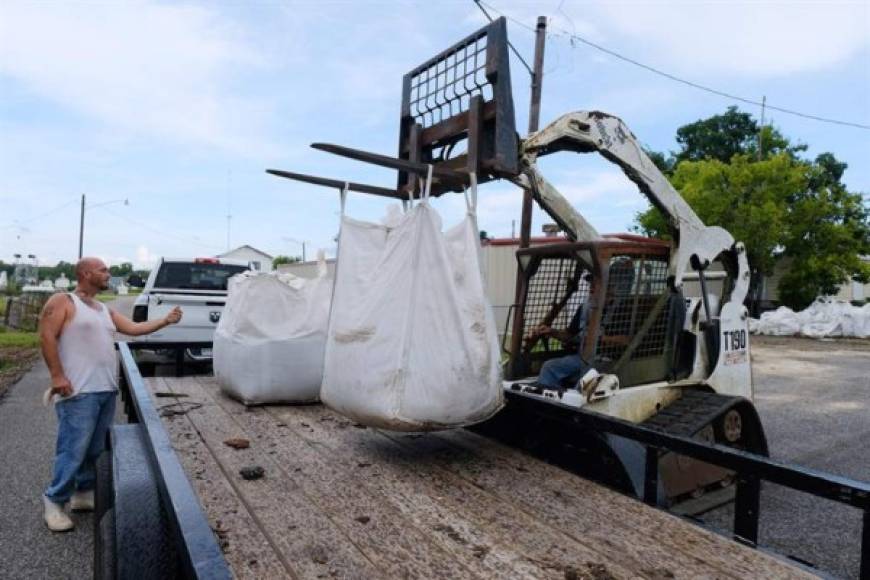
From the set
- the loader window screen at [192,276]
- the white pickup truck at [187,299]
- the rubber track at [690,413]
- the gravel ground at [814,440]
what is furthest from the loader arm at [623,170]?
the loader window screen at [192,276]

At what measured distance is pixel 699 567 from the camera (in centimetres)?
195

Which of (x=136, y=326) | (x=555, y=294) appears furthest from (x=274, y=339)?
(x=555, y=294)

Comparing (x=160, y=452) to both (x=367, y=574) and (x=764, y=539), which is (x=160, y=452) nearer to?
(x=367, y=574)

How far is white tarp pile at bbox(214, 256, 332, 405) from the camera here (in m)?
4.26

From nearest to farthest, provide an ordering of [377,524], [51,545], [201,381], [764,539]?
[377,524] < [51,545] < [764,539] < [201,381]

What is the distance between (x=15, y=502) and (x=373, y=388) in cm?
322

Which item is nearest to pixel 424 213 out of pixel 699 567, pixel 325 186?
pixel 325 186

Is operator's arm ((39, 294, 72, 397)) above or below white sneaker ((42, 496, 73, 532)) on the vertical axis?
above

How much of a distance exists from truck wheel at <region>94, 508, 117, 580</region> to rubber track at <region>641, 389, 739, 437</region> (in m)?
3.02

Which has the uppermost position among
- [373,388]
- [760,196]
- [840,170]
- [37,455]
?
[840,170]

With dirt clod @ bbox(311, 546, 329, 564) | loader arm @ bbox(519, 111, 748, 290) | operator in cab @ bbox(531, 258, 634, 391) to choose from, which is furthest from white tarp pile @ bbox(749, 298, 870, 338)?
dirt clod @ bbox(311, 546, 329, 564)

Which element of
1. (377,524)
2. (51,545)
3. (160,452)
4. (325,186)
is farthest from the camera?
(51,545)

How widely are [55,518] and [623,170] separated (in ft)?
14.2

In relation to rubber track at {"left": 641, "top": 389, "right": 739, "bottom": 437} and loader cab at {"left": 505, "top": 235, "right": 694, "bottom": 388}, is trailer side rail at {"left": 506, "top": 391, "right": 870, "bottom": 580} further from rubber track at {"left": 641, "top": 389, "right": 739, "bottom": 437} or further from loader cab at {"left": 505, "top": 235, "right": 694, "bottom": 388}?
rubber track at {"left": 641, "top": 389, "right": 739, "bottom": 437}
